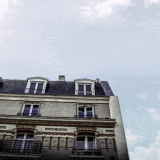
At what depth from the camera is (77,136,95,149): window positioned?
1223 centimetres

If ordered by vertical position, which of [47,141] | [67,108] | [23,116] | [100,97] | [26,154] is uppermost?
[100,97]

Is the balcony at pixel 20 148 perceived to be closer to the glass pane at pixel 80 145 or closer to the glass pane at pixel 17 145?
the glass pane at pixel 17 145

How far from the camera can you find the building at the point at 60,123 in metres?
11.5

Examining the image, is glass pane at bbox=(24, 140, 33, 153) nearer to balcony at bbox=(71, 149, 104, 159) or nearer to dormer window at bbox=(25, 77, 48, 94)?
balcony at bbox=(71, 149, 104, 159)

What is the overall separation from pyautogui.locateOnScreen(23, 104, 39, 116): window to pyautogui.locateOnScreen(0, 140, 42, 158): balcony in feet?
8.26

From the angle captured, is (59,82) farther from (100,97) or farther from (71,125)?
(71,125)

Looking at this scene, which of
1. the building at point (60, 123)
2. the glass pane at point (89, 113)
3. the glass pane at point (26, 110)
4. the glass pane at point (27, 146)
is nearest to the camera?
the glass pane at point (27, 146)

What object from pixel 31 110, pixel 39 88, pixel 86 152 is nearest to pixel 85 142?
pixel 86 152

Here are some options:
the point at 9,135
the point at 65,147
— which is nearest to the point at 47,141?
the point at 65,147

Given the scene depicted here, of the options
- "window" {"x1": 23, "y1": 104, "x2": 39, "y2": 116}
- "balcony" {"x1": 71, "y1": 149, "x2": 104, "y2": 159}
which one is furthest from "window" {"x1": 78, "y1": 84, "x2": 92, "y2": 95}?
"balcony" {"x1": 71, "y1": 149, "x2": 104, "y2": 159}

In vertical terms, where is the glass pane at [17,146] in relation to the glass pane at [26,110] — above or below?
below

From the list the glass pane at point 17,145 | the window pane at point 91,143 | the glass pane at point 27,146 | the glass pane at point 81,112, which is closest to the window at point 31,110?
the glass pane at point 17,145

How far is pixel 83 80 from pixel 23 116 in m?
6.56

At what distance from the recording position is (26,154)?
35.6 ft
